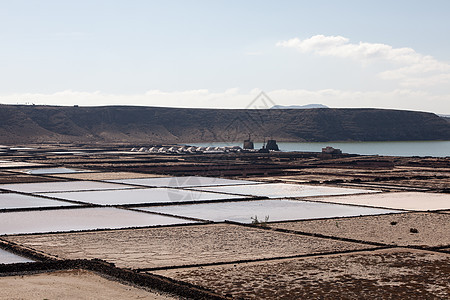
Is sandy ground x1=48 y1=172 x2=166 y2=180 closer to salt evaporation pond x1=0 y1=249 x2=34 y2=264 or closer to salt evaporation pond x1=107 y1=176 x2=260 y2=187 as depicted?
salt evaporation pond x1=107 y1=176 x2=260 y2=187

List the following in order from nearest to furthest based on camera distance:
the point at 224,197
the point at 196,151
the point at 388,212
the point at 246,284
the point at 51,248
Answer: the point at 246,284 → the point at 51,248 → the point at 388,212 → the point at 224,197 → the point at 196,151

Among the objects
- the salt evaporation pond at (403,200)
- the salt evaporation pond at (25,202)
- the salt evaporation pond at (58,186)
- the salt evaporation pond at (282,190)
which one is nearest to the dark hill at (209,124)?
the salt evaporation pond at (58,186)

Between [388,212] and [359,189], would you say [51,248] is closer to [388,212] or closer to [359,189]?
[388,212]

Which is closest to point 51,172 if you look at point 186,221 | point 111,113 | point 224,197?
point 224,197

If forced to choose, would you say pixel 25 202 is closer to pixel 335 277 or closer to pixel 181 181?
pixel 181 181

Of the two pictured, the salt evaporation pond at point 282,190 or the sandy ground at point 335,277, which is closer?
the sandy ground at point 335,277

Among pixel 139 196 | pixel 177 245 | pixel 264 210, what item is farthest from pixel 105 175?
pixel 177 245

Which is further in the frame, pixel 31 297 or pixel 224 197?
pixel 224 197

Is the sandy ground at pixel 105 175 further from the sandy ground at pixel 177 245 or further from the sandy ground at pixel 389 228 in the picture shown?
the sandy ground at pixel 177 245
